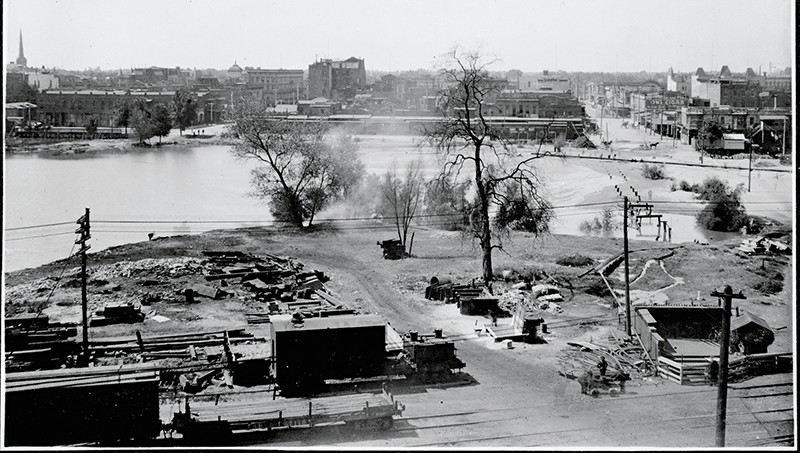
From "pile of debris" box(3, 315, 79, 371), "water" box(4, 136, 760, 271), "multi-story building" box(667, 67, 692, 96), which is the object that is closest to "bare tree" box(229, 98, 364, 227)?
"water" box(4, 136, 760, 271)

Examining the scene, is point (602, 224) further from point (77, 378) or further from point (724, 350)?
point (77, 378)

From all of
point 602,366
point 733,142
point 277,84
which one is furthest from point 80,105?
point 602,366

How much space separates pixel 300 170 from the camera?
60.3 feet

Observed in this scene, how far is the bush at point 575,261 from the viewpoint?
13891 mm

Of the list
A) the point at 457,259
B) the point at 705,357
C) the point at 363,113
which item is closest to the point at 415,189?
the point at 457,259

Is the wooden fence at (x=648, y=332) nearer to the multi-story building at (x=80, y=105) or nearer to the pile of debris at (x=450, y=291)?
the pile of debris at (x=450, y=291)

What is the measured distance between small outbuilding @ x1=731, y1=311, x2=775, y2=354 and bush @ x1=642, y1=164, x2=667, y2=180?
18650mm

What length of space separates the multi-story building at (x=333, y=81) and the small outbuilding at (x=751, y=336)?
42.7 m

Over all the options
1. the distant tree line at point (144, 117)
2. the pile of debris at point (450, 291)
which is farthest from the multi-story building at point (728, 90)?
the pile of debris at point (450, 291)

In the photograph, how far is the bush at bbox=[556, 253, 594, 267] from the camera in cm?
1389

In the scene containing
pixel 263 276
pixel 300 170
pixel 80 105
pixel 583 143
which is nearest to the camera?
pixel 263 276

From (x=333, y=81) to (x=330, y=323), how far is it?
4405 centimetres

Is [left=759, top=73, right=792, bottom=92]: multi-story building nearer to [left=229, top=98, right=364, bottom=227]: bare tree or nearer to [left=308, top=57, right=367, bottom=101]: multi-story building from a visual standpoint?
[left=229, top=98, right=364, bottom=227]: bare tree

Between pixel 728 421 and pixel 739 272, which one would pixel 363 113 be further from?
pixel 728 421
